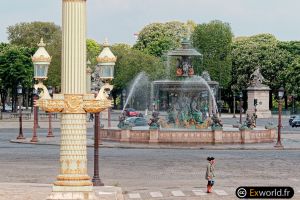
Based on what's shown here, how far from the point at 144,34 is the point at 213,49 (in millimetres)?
41911

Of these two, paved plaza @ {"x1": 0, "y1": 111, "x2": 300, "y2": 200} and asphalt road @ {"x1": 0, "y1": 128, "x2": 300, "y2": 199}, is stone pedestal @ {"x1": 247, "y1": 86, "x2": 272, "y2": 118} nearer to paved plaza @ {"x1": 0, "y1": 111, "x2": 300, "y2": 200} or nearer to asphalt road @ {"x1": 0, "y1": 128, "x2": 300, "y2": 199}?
paved plaza @ {"x1": 0, "y1": 111, "x2": 300, "y2": 200}

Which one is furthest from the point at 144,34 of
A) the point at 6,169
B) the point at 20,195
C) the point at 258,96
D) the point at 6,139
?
the point at 20,195

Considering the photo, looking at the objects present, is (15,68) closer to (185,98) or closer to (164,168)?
(185,98)

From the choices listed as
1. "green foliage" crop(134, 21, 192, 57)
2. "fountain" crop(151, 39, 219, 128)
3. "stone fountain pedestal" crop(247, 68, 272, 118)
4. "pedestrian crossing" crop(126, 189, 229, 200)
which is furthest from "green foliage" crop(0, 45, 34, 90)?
"pedestrian crossing" crop(126, 189, 229, 200)

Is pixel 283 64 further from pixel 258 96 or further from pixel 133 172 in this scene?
pixel 133 172

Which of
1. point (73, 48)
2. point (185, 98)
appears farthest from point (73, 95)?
point (185, 98)

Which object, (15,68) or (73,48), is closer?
(73,48)

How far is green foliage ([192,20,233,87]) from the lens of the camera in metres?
140

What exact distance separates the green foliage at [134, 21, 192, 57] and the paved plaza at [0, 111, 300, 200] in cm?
11174

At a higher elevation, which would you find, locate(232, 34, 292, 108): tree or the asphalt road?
locate(232, 34, 292, 108): tree

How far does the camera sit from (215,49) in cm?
14225

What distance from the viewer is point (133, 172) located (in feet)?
129

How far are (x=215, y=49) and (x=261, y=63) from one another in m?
8.36

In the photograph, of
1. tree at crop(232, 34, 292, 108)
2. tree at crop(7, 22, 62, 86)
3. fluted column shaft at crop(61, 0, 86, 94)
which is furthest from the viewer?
tree at crop(7, 22, 62, 86)
